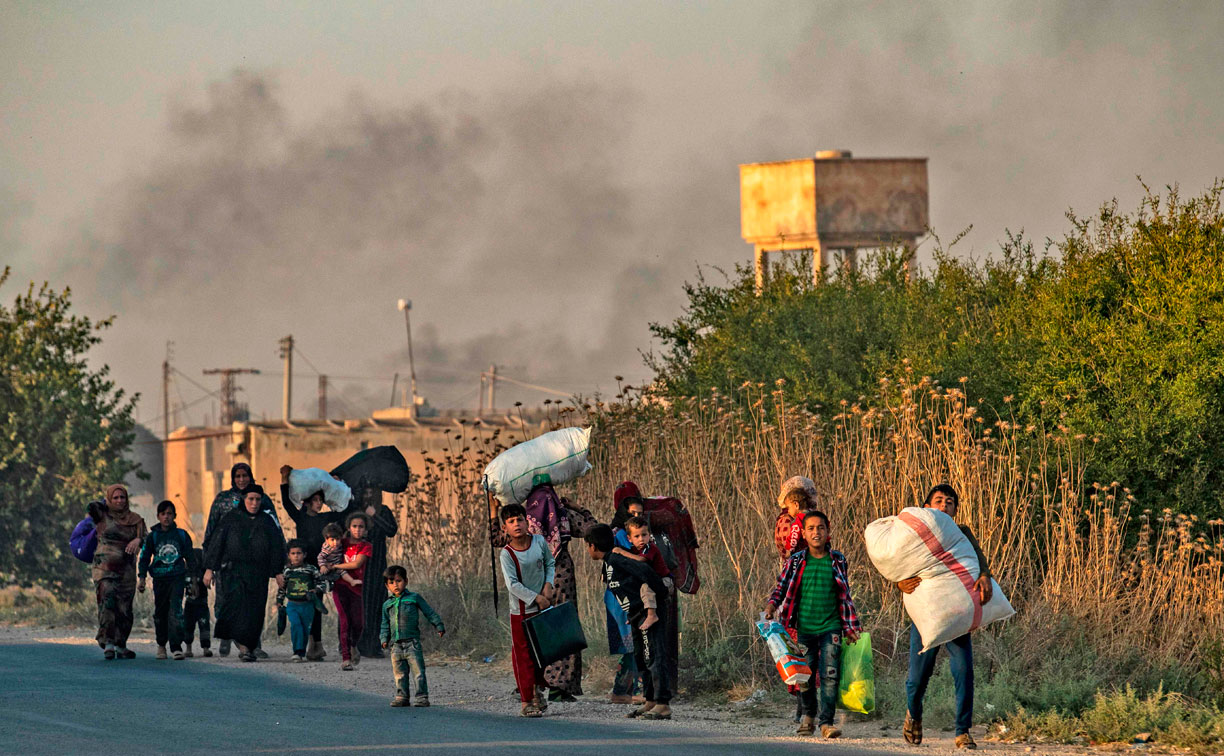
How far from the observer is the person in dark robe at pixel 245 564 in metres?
16.7

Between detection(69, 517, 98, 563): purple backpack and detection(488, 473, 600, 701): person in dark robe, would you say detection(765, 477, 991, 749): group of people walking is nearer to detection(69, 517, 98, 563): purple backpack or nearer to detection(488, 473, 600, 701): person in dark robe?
detection(488, 473, 600, 701): person in dark robe

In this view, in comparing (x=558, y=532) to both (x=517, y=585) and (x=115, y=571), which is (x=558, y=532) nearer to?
(x=517, y=585)

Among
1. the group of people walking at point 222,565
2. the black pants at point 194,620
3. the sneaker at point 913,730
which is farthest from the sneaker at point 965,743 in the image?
the black pants at point 194,620

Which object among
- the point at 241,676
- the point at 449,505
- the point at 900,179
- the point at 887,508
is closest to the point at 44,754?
the point at 241,676

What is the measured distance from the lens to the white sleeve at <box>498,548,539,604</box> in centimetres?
1188

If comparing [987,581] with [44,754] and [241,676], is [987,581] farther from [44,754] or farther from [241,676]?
[241,676]

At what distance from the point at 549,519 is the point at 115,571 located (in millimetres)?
6275

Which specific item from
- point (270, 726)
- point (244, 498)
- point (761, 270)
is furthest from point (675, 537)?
point (761, 270)

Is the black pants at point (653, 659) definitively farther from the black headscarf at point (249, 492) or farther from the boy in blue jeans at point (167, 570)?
the boy in blue jeans at point (167, 570)

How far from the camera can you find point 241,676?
49.0ft

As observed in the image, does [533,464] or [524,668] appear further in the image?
[533,464]

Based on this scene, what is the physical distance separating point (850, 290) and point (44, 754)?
61.7 ft

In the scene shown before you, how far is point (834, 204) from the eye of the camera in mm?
35406

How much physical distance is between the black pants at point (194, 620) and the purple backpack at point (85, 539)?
1.12 metres
